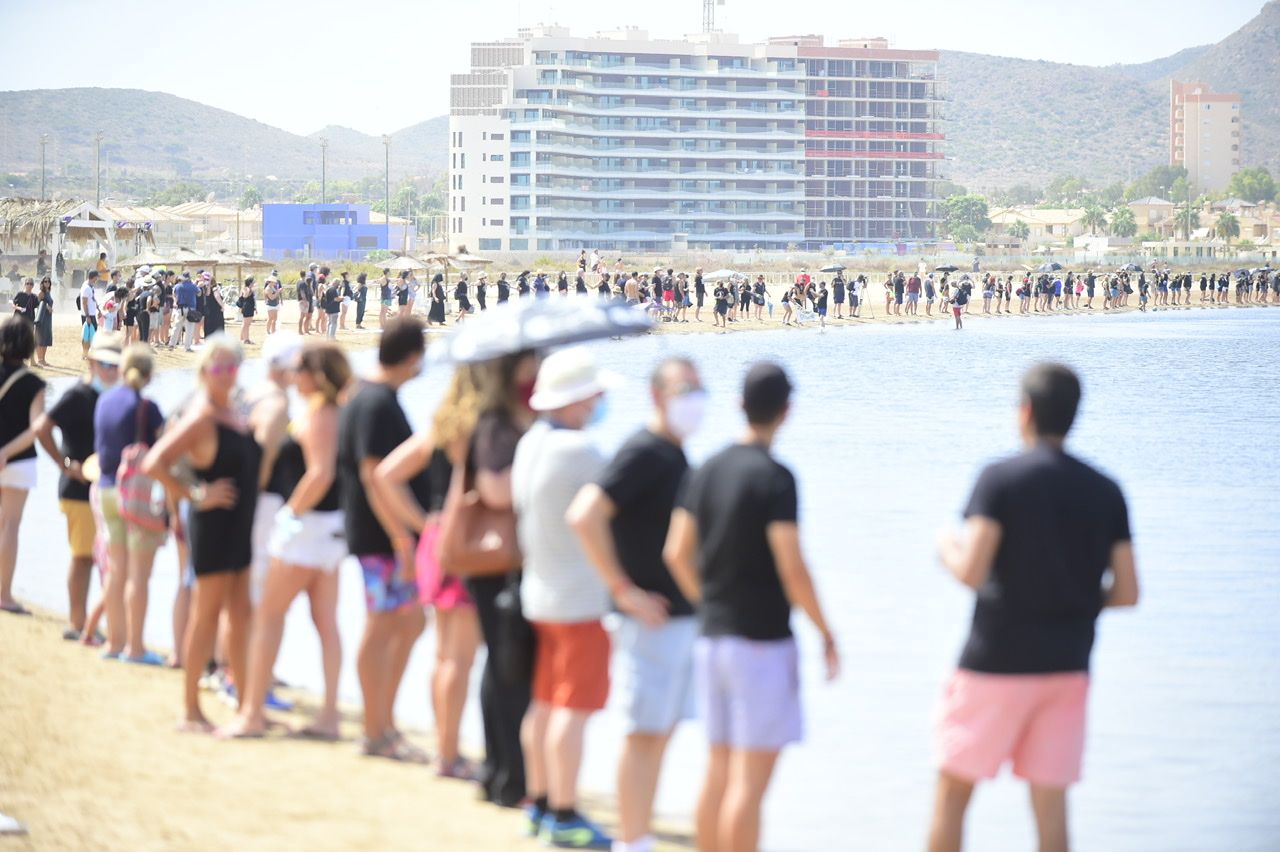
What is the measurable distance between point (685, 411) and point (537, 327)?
92 centimetres

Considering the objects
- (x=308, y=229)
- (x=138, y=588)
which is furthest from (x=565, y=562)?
(x=308, y=229)

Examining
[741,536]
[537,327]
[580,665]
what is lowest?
[580,665]

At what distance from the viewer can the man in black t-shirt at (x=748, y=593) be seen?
5.11 meters

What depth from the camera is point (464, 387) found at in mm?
6289

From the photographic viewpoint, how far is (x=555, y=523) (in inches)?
229

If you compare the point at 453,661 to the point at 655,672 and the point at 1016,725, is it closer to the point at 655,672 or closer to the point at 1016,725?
the point at 655,672

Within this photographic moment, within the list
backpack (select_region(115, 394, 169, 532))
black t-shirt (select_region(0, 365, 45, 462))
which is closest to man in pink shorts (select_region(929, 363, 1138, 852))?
backpack (select_region(115, 394, 169, 532))

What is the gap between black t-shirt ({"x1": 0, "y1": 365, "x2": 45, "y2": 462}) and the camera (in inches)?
392

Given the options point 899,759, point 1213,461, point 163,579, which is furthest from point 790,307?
point 899,759

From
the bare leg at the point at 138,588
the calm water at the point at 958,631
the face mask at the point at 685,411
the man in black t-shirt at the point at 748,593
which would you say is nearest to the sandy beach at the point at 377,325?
the calm water at the point at 958,631

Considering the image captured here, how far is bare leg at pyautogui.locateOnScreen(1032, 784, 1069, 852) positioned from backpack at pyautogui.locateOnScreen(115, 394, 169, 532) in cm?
471

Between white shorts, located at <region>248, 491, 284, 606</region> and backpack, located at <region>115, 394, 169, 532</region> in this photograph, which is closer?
white shorts, located at <region>248, 491, 284, 606</region>

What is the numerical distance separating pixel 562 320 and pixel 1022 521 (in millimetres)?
1875

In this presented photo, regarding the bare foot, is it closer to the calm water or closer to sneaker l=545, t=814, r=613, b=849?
the calm water
